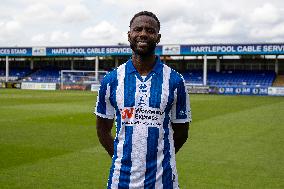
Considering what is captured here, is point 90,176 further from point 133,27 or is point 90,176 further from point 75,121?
point 75,121

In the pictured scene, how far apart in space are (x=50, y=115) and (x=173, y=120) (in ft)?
56.9

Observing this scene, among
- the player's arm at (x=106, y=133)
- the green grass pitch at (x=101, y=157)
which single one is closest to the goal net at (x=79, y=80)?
the green grass pitch at (x=101, y=157)

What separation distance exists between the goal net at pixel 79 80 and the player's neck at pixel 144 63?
50.5m

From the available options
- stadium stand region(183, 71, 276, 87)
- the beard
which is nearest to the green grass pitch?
the beard

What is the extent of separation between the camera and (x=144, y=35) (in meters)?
3.14

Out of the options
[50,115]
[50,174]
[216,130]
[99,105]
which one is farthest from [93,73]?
[99,105]

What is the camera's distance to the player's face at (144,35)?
3146 millimetres

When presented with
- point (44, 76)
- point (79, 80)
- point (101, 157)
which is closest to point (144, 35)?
point (101, 157)

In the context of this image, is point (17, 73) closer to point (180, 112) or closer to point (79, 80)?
point (79, 80)

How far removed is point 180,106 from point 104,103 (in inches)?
24.5

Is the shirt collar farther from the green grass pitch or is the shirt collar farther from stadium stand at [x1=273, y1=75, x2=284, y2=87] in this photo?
stadium stand at [x1=273, y1=75, x2=284, y2=87]

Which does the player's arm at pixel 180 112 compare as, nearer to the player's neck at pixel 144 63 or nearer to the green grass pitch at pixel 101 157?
the player's neck at pixel 144 63

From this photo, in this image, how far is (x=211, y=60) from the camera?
204 feet

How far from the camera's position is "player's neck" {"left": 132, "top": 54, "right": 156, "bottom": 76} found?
10.6 feet
